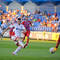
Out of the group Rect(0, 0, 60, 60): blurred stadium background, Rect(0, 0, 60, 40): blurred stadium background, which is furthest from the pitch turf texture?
Rect(0, 0, 60, 40): blurred stadium background

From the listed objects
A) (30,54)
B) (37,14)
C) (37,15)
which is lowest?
(37,15)

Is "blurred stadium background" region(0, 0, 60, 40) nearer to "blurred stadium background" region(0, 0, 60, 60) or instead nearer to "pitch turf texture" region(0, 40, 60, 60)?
"blurred stadium background" region(0, 0, 60, 60)

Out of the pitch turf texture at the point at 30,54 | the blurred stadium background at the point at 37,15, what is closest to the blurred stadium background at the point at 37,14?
the blurred stadium background at the point at 37,15

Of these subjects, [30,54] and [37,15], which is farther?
[37,15]

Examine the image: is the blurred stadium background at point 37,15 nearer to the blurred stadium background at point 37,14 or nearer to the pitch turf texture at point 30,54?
the blurred stadium background at point 37,14

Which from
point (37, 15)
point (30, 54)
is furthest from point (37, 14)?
point (30, 54)

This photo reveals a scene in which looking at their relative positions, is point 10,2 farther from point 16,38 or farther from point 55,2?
point 16,38

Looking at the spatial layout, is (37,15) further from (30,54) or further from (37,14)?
(30,54)

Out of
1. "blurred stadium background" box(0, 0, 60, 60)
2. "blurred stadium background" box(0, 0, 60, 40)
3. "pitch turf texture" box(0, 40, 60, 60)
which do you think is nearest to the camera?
"pitch turf texture" box(0, 40, 60, 60)

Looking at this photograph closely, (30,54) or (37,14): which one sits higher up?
(30,54)

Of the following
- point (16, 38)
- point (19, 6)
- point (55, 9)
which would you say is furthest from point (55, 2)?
point (16, 38)

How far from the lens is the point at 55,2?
30.8 m

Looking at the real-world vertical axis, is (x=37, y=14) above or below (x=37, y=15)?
above

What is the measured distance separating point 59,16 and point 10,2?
7.89 metres
